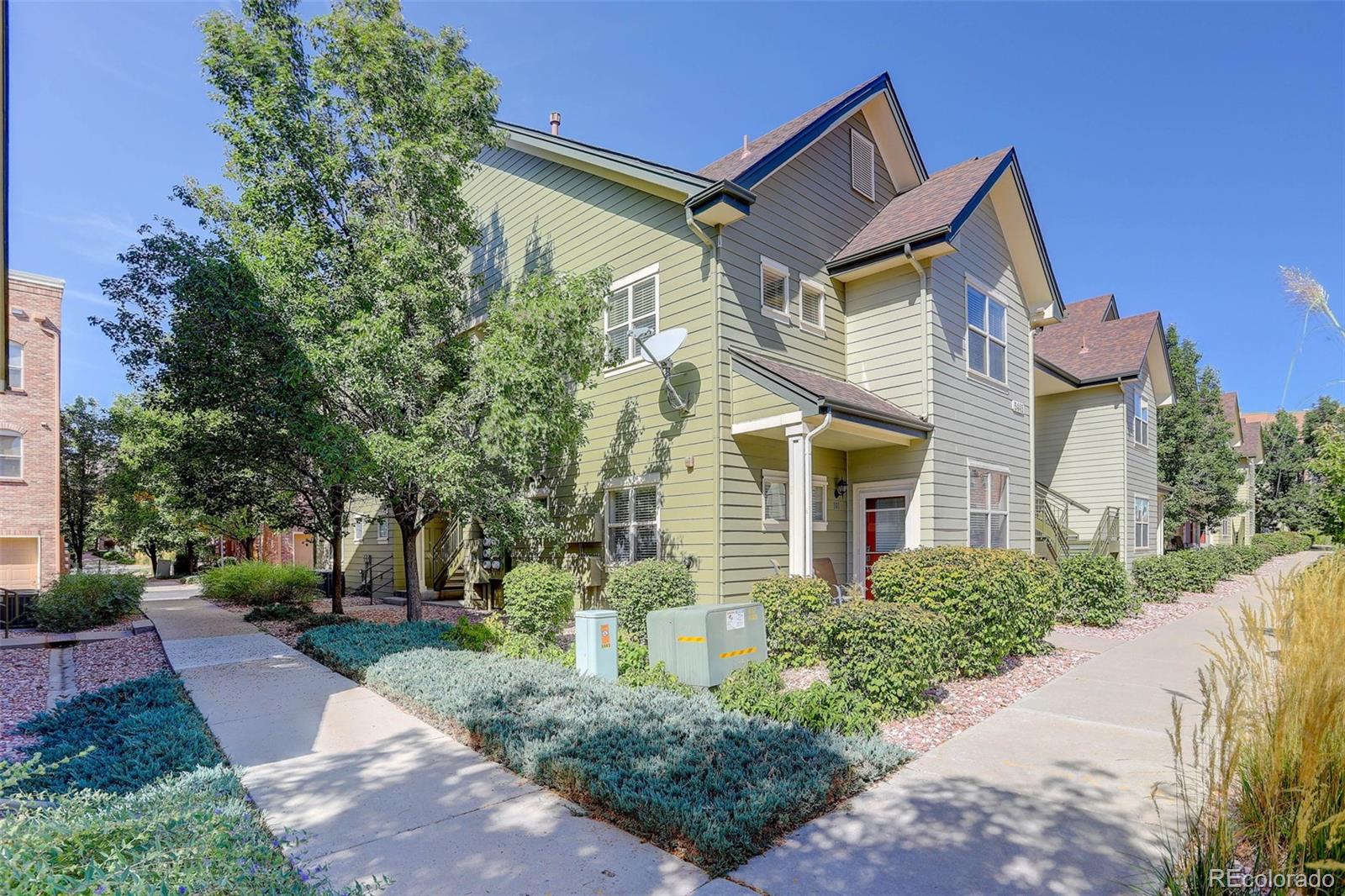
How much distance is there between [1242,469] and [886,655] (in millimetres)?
42143

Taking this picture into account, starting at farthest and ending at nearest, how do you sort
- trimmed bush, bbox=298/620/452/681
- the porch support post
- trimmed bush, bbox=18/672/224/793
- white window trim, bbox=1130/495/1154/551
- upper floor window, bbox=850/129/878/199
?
1. white window trim, bbox=1130/495/1154/551
2. upper floor window, bbox=850/129/878/199
3. the porch support post
4. trimmed bush, bbox=298/620/452/681
5. trimmed bush, bbox=18/672/224/793

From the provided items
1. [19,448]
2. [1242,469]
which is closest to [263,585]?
[19,448]

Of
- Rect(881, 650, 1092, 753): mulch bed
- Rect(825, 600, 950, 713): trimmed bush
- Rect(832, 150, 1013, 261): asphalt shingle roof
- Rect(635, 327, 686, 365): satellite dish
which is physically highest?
Rect(832, 150, 1013, 261): asphalt shingle roof

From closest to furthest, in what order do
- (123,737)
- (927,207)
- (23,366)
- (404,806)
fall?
Result: (404,806)
(123,737)
(927,207)
(23,366)

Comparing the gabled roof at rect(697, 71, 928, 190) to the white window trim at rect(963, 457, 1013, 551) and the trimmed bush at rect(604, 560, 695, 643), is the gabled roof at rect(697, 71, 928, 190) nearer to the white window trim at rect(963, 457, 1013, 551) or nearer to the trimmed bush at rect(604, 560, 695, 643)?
the trimmed bush at rect(604, 560, 695, 643)

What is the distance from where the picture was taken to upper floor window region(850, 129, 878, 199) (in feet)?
38.5

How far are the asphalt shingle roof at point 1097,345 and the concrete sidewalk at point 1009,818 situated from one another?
12.9m

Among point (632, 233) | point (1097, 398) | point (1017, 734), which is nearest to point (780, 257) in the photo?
point (632, 233)

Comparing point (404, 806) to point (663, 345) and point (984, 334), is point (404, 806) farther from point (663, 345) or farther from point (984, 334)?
point (984, 334)

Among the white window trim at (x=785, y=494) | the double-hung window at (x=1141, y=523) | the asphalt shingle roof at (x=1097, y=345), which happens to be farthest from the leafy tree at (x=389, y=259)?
the double-hung window at (x=1141, y=523)

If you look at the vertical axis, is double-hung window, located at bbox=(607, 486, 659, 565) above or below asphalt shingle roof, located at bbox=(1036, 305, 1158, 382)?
below

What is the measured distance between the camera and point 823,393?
8742 millimetres

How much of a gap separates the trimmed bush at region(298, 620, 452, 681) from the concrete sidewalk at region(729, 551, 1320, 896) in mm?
5467

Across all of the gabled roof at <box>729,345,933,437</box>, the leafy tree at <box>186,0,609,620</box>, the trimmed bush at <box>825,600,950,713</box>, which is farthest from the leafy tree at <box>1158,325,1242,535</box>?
the leafy tree at <box>186,0,609,620</box>
